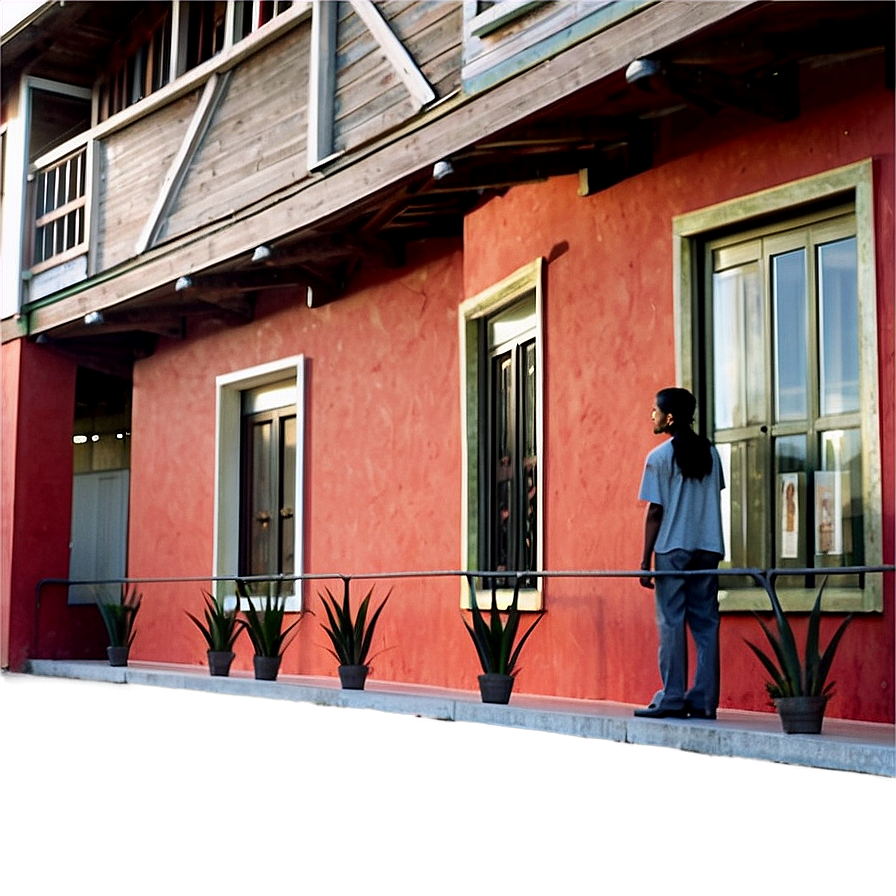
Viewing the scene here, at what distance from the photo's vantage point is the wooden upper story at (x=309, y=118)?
827 centimetres

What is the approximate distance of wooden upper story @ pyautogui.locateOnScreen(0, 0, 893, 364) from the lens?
8.27 metres

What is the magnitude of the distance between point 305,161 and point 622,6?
4.32m

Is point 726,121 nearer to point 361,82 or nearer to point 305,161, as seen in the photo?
point 361,82

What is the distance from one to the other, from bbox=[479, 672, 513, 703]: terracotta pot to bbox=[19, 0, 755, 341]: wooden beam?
3246 mm

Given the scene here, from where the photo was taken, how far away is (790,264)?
341 inches

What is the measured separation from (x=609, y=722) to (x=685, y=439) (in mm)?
1489

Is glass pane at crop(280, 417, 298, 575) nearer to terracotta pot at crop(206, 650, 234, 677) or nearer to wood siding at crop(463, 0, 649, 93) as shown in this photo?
terracotta pot at crop(206, 650, 234, 677)

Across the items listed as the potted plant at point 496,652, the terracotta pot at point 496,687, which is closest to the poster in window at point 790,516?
the potted plant at point 496,652

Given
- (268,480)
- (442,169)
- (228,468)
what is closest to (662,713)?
(442,169)

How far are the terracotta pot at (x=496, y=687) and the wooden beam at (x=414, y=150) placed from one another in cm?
325

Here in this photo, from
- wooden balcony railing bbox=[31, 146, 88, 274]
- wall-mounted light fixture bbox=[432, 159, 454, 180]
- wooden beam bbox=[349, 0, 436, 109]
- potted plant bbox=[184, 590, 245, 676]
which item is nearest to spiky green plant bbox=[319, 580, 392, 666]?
potted plant bbox=[184, 590, 245, 676]

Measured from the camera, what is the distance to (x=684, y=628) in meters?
7.94

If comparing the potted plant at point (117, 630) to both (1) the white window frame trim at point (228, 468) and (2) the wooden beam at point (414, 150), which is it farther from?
(2) the wooden beam at point (414, 150)

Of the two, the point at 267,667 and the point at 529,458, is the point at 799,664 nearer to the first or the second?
the point at 529,458
